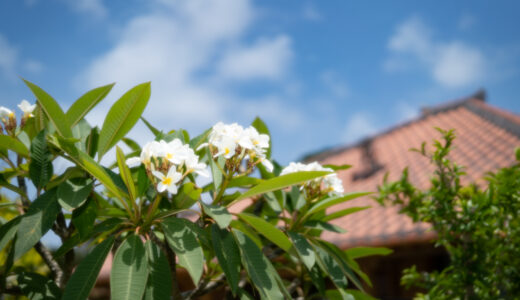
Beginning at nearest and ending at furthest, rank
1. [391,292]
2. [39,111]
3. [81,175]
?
[81,175]
[39,111]
[391,292]

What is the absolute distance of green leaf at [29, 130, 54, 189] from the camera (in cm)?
115

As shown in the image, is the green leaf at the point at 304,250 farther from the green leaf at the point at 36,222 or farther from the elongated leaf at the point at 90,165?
the green leaf at the point at 36,222

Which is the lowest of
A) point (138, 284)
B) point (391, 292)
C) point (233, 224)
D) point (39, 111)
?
point (391, 292)

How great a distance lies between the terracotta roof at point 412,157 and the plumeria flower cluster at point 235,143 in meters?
0.91

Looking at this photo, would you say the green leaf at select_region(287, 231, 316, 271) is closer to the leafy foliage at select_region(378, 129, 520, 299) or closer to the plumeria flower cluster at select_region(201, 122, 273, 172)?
the plumeria flower cluster at select_region(201, 122, 273, 172)

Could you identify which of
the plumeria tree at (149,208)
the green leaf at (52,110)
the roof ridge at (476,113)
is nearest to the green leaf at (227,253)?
the plumeria tree at (149,208)

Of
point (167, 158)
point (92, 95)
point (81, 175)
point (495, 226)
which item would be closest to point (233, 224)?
point (167, 158)

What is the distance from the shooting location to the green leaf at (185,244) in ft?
3.21

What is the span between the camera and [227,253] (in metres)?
1.07

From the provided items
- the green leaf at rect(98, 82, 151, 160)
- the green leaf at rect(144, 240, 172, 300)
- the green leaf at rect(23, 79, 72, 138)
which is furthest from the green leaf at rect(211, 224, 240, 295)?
the green leaf at rect(23, 79, 72, 138)

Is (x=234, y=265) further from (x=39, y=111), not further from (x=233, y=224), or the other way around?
(x=39, y=111)

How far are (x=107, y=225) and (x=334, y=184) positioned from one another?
2.24ft

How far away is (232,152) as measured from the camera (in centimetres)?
109

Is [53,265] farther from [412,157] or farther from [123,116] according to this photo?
[412,157]
